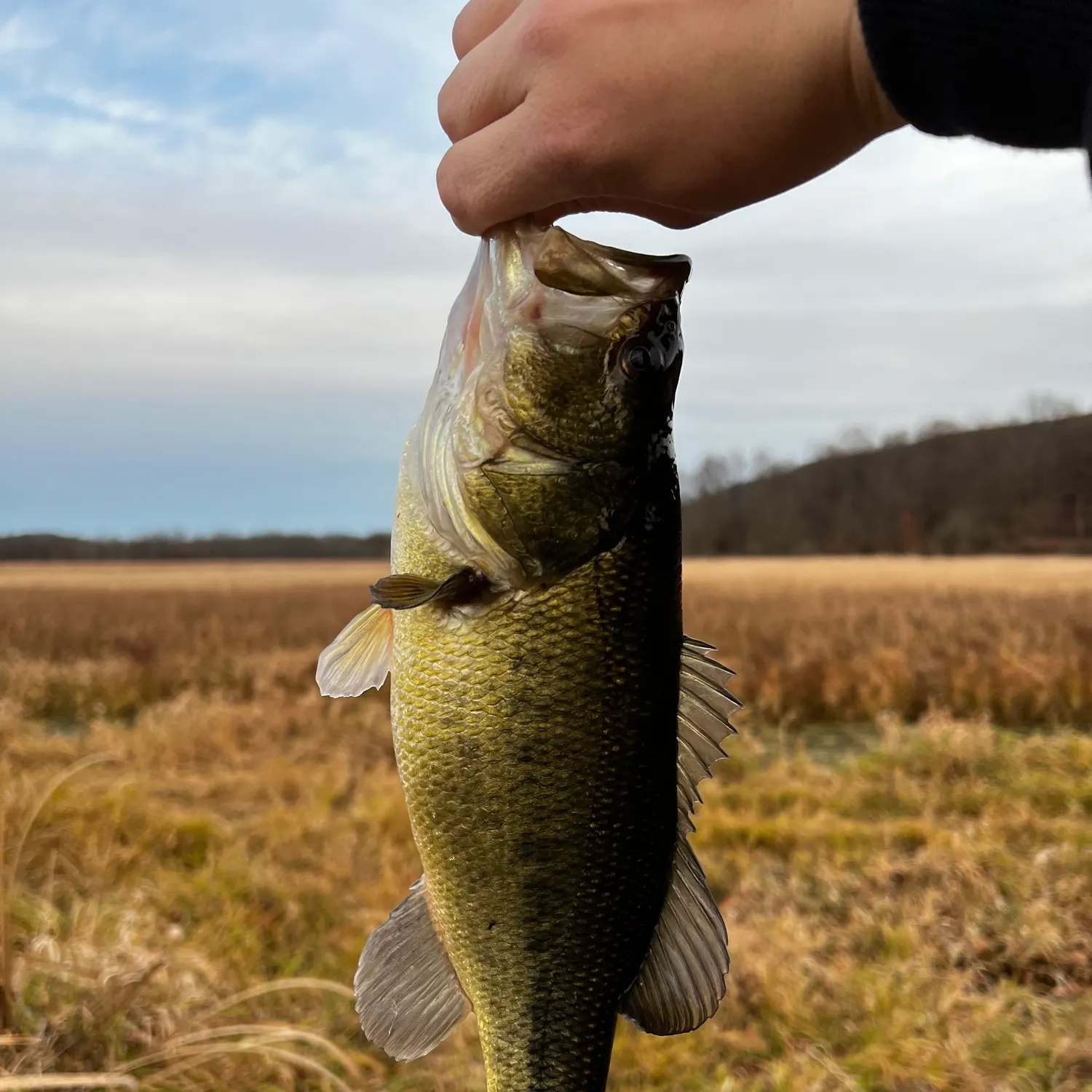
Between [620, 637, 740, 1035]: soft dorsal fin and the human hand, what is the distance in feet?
2.59

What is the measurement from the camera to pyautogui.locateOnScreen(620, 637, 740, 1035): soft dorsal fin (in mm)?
1633

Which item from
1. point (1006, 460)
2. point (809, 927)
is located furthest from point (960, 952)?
point (1006, 460)

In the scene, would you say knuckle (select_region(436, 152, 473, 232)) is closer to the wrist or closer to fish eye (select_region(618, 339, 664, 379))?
fish eye (select_region(618, 339, 664, 379))

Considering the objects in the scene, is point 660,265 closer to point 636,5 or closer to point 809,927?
point 636,5

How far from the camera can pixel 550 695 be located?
5.14ft

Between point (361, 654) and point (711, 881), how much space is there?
5479 mm

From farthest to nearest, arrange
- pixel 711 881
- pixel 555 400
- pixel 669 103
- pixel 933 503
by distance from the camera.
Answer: pixel 933 503 → pixel 711 881 → pixel 555 400 → pixel 669 103

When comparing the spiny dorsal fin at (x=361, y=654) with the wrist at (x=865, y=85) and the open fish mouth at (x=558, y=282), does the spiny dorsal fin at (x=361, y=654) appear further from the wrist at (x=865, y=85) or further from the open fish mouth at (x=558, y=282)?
the wrist at (x=865, y=85)

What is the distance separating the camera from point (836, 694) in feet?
43.3

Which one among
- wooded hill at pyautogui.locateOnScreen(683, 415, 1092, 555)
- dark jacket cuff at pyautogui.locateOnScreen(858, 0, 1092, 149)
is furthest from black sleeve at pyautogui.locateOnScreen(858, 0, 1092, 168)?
wooded hill at pyautogui.locateOnScreen(683, 415, 1092, 555)

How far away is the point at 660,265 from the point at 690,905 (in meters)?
1.11

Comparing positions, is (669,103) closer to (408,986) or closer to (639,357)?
(639,357)

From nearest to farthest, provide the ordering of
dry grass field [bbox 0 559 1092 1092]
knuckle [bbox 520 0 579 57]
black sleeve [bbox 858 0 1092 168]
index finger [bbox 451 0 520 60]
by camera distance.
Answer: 1. black sleeve [bbox 858 0 1092 168]
2. knuckle [bbox 520 0 579 57]
3. index finger [bbox 451 0 520 60]
4. dry grass field [bbox 0 559 1092 1092]

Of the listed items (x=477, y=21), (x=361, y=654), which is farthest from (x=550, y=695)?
(x=477, y=21)
